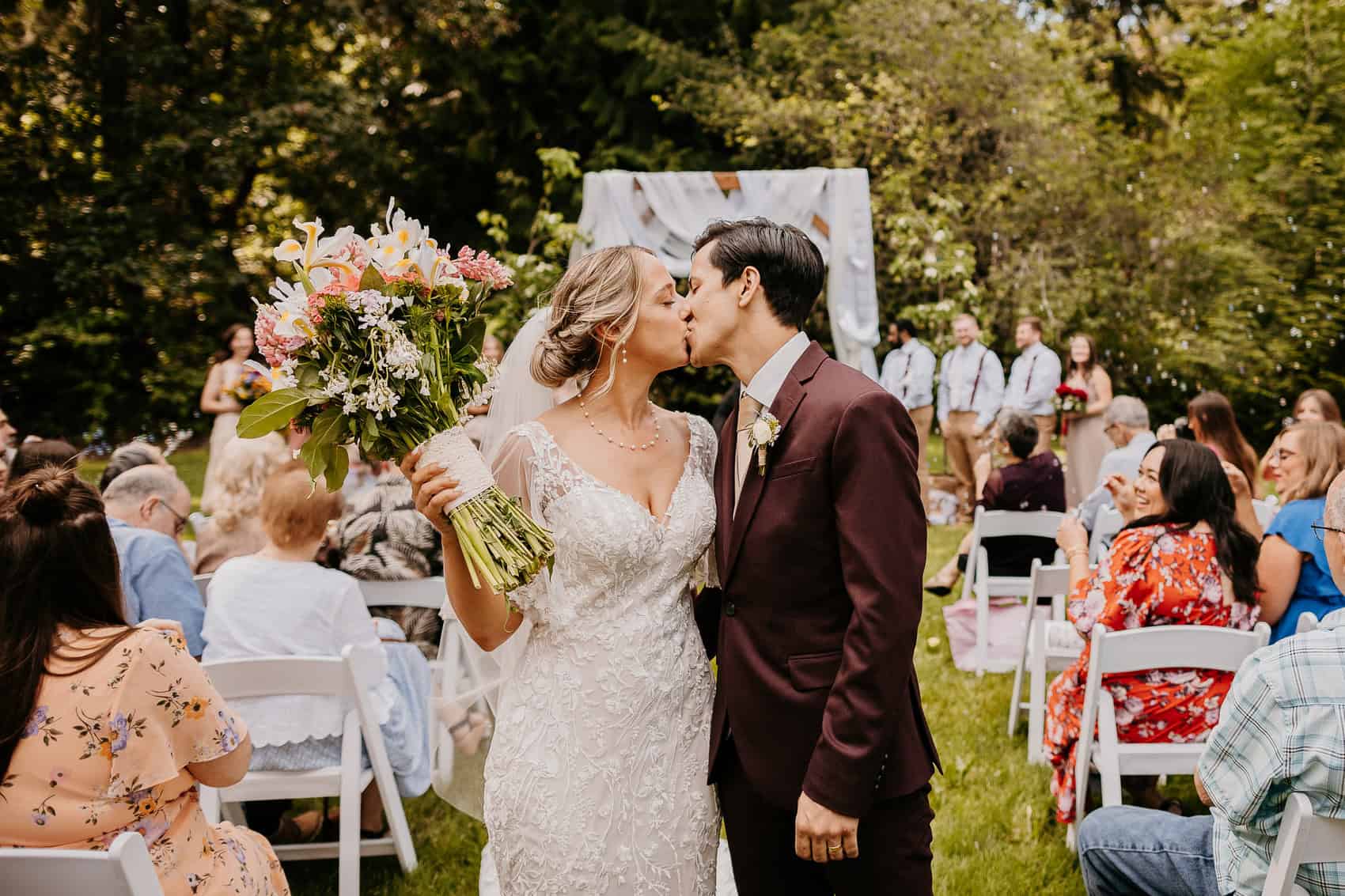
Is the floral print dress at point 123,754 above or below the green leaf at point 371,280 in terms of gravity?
below

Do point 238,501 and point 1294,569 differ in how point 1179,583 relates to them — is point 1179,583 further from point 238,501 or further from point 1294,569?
point 238,501

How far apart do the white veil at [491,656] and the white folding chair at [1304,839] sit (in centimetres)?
173

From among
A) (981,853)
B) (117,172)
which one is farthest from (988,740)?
(117,172)

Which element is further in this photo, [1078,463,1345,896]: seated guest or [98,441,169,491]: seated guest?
[98,441,169,491]: seated guest

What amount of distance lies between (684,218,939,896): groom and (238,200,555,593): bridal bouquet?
0.49 meters

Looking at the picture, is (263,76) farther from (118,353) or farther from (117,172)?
(118,353)

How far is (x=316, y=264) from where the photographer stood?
2.23 m

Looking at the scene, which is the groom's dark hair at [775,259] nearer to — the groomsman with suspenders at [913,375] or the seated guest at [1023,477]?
the seated guest at [1023,477]

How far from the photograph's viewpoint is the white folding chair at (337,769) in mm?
3482

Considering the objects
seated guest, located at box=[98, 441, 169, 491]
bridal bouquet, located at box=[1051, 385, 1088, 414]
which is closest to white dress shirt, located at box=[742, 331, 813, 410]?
seated guest, located at box=[98, 441, 169, 491]

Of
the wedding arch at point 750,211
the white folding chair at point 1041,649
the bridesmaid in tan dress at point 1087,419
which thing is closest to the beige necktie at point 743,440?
the white folding chair at point 1041,649

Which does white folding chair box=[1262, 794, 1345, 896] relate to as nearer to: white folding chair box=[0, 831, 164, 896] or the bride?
the bride

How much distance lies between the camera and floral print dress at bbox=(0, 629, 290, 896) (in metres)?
2.28

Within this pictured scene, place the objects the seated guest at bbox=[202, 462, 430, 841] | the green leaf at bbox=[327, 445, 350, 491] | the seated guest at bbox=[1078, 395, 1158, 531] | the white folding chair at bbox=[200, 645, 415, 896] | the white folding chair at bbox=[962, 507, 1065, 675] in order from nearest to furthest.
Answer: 1. the green leaf at bbox=[327, 445, 350, 491]
2. the white folding chair at bbox=[200, 645, 415, 896]
3. the seated guest at bbox=[202, 462, 430, 841]
4. the white folding chair at bbox=[962, 507, 1065, 675]
5. the seated guest at bbox=[1078, 395, 1158, 531]
